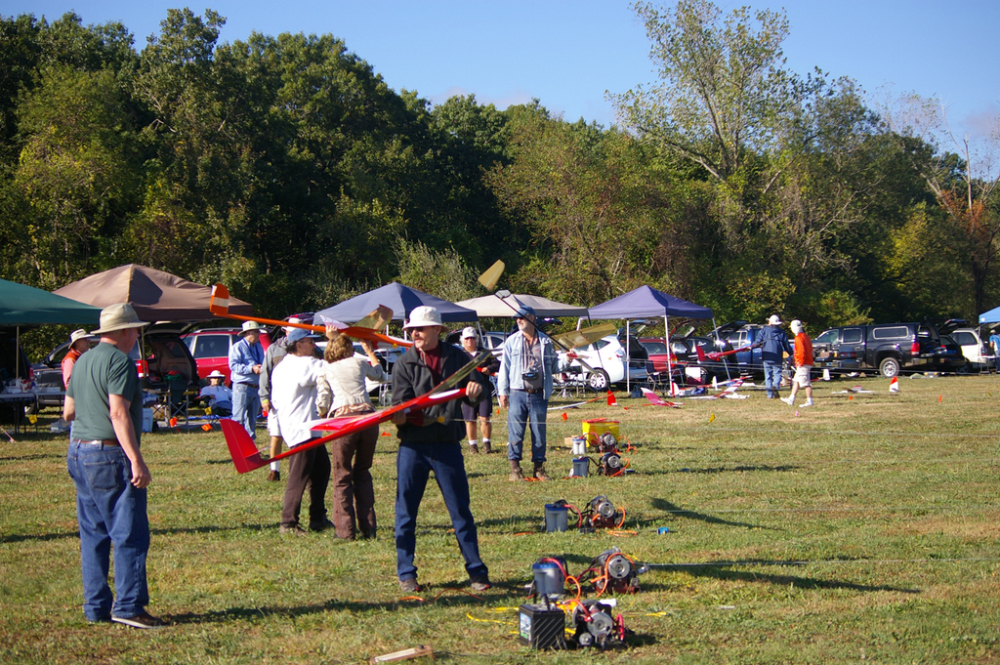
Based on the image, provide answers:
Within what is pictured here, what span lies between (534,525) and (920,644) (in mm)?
3585

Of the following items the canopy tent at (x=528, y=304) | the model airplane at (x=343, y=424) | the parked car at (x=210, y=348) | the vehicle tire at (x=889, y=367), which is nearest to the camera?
the model airplane at (x=343, y=424)

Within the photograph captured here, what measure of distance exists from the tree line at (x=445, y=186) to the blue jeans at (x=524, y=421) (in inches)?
870

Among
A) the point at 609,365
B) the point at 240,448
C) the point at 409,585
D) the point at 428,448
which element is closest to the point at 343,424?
the point at 240,448

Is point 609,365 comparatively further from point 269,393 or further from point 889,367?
point 269,393

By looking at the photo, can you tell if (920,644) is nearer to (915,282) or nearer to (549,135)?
(549,135)

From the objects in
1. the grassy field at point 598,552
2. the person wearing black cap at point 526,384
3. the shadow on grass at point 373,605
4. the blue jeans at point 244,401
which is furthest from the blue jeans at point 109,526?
the blue jeans at point 244,401

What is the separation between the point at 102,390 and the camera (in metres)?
4.89

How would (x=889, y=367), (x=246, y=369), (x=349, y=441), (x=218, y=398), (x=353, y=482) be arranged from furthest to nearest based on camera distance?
(x=889, y=367) < (x=218, y=398) < (x=246, y=369) < (x=353, y=482) < (x=349, y=441)

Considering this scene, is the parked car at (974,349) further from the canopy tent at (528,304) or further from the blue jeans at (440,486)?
the blue jeans at (440,486)

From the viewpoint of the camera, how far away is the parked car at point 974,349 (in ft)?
94.9

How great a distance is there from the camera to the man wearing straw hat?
16.0 ft

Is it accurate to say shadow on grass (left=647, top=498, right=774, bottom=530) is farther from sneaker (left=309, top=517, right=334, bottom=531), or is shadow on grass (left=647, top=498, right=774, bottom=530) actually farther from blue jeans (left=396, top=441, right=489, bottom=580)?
sneaker (left=309, top=517, right=334, bottom=531)

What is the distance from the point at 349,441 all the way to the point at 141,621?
7.61 ft

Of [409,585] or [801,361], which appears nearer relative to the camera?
[409,585]
